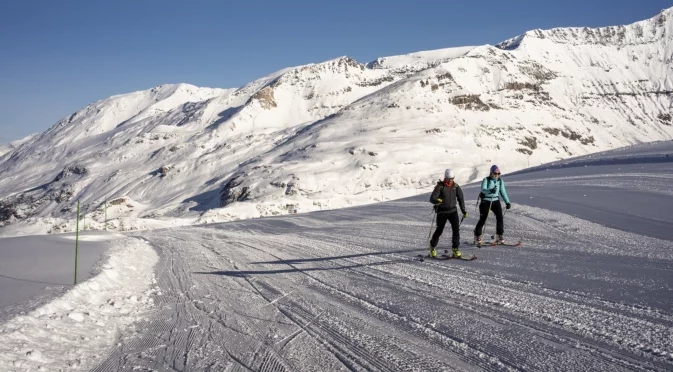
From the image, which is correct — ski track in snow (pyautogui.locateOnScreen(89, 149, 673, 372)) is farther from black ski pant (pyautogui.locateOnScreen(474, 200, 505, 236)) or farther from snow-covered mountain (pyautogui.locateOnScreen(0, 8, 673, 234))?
snow-covered mountain (pyautogui.locateOnScreen(0, 8, 673, 234))

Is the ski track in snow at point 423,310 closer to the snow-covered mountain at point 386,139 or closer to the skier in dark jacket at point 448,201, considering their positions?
the skier in dark jacket at point 448,201

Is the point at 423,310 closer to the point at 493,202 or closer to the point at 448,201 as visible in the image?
the point at 448,201

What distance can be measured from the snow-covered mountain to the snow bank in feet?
107

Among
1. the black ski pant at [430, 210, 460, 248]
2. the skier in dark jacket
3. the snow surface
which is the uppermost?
the skier in dark jacket

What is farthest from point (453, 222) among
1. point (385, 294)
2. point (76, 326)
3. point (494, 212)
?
point (76, 326)

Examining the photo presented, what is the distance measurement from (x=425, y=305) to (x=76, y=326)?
5.00 metres

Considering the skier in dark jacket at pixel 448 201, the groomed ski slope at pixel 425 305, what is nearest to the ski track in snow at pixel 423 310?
the groomed ski slope at pixel 425 305

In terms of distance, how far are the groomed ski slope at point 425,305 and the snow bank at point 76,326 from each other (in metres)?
0.14

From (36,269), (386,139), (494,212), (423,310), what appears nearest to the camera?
(423,310)

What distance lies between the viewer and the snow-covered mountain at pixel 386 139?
82.7 meters

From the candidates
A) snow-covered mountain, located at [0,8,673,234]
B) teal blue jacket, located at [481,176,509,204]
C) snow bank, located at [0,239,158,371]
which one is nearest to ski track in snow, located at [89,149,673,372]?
snow bank, located at [0,239,158,371]

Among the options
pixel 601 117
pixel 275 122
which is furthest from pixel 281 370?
pixel 275 122

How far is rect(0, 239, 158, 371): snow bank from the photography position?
17.1 feet

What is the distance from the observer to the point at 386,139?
103 meters
